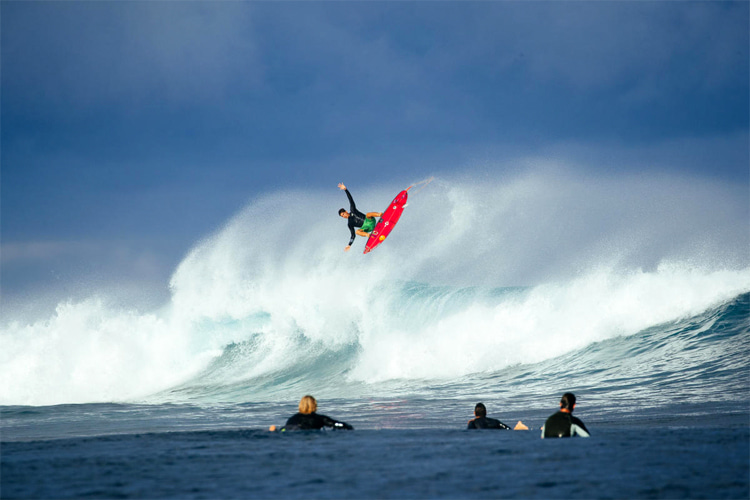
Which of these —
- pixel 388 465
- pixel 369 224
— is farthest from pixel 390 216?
pixel 388 465

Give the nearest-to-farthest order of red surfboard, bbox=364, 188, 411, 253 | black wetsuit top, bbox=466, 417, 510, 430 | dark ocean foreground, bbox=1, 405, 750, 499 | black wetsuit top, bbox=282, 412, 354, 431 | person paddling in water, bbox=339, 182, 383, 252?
dark ocean foreground, bbox=1, 405, 750, 499, black wetsuit top, bbox=282, 412, 354, 431, black wetsuit top, bbox=466, 417, 510, 430, person paddling in water, bbox=339, 182, 383, 252, red surfboard, bbox=364, 188, 411, 253

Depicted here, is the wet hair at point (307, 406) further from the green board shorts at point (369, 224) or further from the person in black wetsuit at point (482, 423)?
the green board shorts at point (369, 224)

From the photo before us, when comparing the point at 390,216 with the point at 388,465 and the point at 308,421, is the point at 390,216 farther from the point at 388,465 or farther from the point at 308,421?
the point at 388,465

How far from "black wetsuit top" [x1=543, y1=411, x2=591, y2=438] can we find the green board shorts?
8821mm

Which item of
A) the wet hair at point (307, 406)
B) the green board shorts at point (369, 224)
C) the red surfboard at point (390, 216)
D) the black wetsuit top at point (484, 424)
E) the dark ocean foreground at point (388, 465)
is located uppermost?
the red surfboard at point (390, 216)

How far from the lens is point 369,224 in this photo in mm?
15445

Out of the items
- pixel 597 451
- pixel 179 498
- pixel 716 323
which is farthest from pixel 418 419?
pixel 716 323

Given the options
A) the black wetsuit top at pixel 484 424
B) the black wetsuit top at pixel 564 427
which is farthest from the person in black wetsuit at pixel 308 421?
the black wetsuit top at pixel 564 427

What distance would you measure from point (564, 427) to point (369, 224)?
358 inches

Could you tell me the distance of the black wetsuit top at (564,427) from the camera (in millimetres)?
6876

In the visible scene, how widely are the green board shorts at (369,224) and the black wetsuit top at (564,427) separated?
8.82m

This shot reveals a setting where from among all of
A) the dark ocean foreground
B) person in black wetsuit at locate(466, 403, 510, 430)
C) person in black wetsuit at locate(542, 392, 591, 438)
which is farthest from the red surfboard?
person in black wetsuit at locate(542, 392, 591, 438)

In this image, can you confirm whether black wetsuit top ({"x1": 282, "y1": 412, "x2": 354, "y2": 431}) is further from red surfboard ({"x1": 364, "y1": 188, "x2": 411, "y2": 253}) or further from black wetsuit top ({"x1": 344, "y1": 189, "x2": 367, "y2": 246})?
red surfboard ({"x1": 364, "y1": 188, "x2": 411, "y2": 253})

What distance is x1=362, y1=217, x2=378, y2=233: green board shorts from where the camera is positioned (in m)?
15.3
